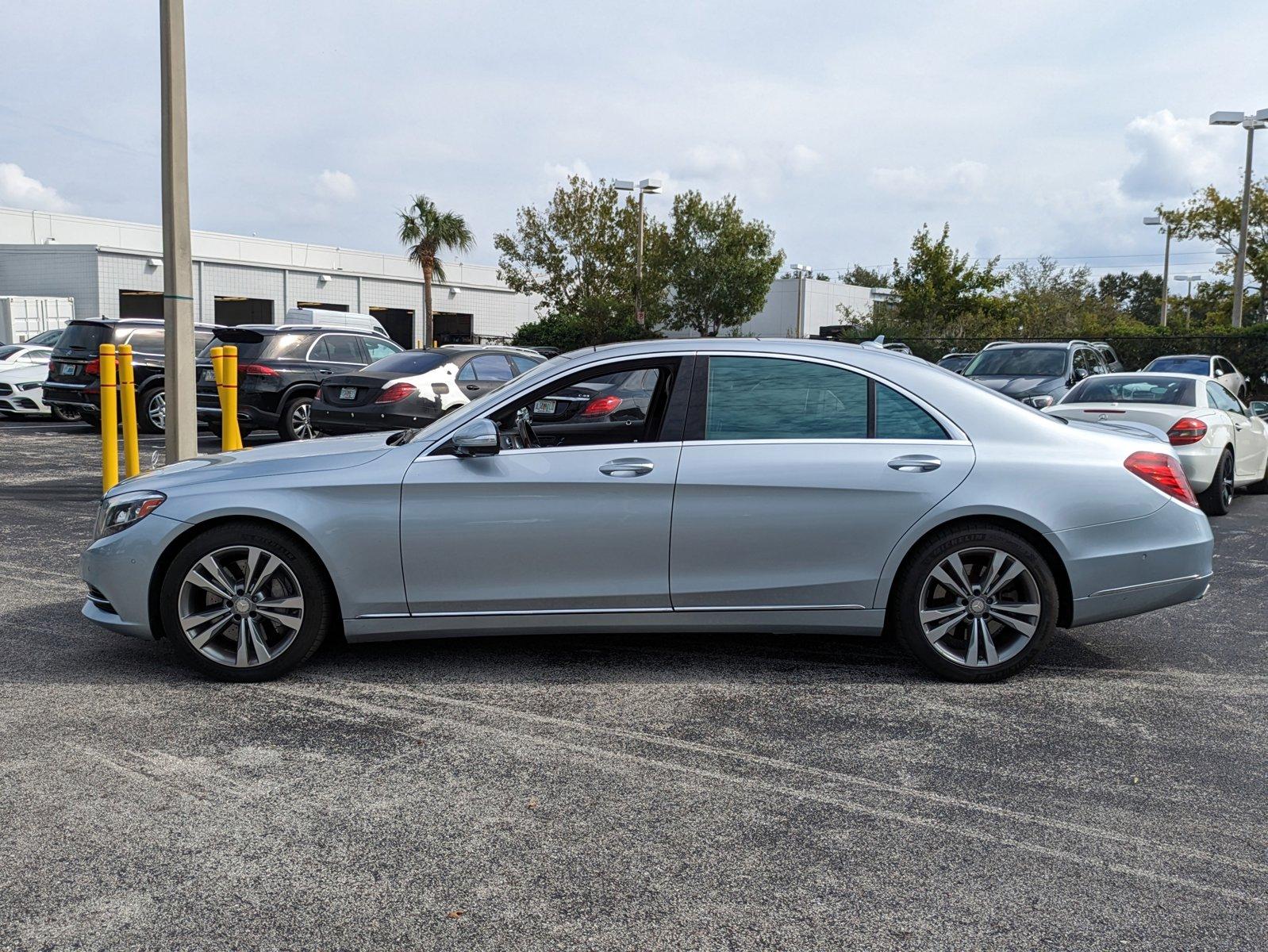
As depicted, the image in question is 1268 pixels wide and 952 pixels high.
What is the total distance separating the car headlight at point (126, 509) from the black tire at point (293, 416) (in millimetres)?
9670

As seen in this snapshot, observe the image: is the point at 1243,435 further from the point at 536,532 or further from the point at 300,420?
the point at 300,420

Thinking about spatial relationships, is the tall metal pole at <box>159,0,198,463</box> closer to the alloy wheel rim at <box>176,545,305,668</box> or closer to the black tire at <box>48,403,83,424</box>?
the alloy wheel rim at <box>176,545,305,668</box>

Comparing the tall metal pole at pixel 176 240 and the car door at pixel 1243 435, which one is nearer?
the tall metal pole at pixel 176 240

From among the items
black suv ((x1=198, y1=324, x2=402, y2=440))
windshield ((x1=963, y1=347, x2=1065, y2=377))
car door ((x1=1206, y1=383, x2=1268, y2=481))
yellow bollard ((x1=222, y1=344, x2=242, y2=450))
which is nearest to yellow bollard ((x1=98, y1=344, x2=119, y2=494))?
yellow bollard ((x1=222, y1=344, x2=242, y2=450))

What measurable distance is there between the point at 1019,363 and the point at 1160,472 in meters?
13.6

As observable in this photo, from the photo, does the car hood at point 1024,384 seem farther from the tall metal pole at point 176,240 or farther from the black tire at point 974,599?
the black tire at point 974,599

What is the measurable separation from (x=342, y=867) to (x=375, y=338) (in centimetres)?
1419

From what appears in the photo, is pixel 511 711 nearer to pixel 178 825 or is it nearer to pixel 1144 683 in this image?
pixel 178 825

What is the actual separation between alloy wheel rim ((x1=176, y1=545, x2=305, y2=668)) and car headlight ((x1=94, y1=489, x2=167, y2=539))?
0.36 m

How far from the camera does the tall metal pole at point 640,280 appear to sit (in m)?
35.3

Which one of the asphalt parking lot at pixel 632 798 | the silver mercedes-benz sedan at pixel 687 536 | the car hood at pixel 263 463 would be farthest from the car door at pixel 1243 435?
the car hood at pixel 263 463

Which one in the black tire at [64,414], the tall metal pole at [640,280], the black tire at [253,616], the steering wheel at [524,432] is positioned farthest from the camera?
the tall metal pole at [640,280]

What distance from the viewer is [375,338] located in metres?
16.9

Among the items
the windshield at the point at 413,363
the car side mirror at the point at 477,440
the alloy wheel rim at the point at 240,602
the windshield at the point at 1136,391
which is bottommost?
the alloy wheel rim at the point at 240,602
